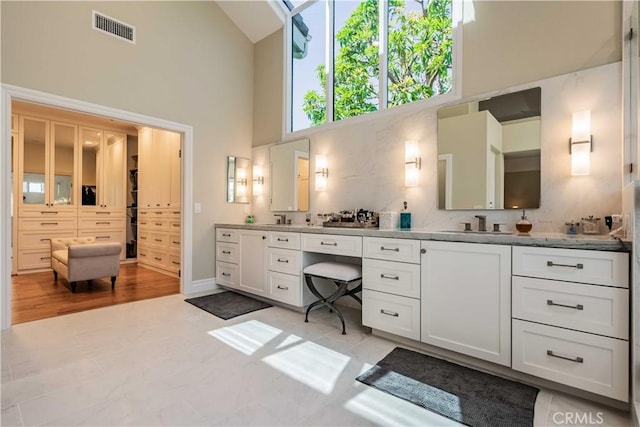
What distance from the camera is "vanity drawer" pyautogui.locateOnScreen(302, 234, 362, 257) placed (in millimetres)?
2629

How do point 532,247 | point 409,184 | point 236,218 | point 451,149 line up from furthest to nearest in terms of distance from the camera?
1. point 236,218
2. point 409,184
3. point 451,149
4. point 532,247

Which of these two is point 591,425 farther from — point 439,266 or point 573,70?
point 573,70

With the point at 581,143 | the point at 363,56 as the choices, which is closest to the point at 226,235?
the point at 363,56

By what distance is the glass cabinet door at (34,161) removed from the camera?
206 inches

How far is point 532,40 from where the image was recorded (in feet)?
7.73

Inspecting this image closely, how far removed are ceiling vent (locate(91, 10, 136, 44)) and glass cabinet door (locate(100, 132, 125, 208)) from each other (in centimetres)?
362

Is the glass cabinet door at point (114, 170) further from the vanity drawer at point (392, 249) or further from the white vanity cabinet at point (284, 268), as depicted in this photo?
the vanity drawer at point (392, 249)

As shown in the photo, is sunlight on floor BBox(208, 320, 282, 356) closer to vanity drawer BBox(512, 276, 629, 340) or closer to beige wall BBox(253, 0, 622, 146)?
vanity drawer BBox(512, 276, 629, 340)

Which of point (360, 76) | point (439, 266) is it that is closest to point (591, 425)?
point (439, 266)

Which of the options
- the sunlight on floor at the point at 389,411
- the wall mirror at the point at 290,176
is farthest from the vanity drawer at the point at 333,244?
the sunlight on floor at the point at 389,411

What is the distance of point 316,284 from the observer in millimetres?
3270

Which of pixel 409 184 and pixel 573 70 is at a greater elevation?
pixel 573 70

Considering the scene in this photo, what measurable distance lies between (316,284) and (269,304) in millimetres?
635

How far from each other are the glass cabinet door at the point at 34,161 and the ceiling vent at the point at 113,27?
3389 millimetres
